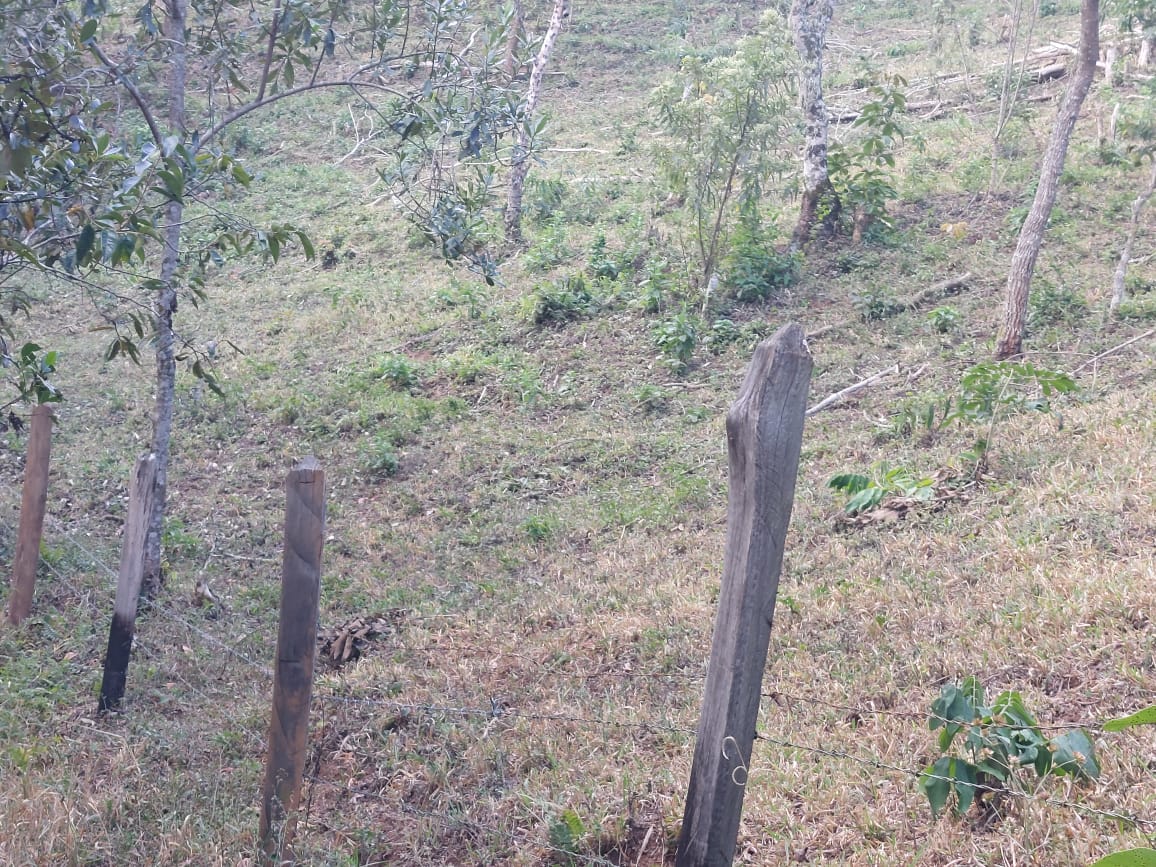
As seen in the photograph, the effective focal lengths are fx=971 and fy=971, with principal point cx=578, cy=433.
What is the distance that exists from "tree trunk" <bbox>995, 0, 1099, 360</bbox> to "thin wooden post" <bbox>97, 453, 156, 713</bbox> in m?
7.84

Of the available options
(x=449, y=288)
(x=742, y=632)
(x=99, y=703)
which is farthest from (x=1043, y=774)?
(x=449, y=288)

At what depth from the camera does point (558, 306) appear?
508 inches

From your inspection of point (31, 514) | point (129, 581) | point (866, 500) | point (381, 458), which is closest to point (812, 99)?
point (381, 458)

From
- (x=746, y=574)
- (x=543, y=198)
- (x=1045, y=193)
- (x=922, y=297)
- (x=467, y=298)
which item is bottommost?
(x=467, y=298)

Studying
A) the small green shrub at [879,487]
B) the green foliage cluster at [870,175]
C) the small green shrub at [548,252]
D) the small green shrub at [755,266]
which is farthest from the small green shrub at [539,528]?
the green foliage cluster at [870,175]

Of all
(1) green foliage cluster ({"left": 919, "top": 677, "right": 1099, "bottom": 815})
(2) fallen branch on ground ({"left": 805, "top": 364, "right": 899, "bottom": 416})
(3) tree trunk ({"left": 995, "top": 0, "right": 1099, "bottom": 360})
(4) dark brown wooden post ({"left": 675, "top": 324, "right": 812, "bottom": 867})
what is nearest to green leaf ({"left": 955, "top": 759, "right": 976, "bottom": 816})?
(1) green foliage cluster ({"left": 919, "top": 677, "right": 1099, "bottom": 815})

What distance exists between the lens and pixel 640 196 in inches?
666

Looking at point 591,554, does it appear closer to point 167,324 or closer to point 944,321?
point 167,324

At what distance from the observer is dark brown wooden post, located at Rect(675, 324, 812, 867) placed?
2.45 meters

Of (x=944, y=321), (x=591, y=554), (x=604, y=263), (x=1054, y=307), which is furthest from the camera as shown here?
(x=604, y=263)

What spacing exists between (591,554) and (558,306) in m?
6.08

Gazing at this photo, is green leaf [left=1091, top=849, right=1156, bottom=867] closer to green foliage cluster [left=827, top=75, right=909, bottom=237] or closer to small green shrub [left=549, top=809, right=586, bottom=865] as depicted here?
small green shrub [left=549, top=809, right=586, bottom=865]

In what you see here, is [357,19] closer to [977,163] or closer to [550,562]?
[550,562]

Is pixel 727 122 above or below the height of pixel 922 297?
above
